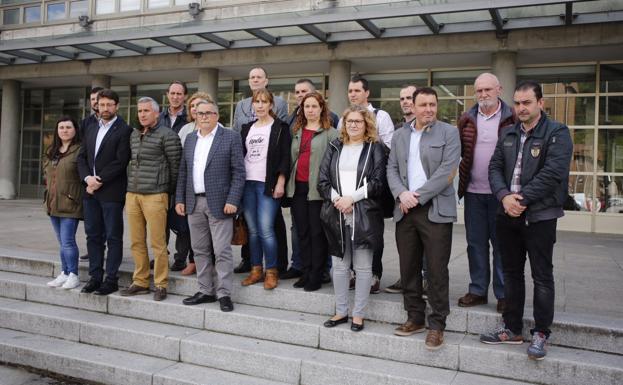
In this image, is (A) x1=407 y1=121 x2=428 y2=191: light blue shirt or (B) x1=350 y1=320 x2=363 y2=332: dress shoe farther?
(B) x1=350 y1=320 x2=363 y2=332: dress shoe

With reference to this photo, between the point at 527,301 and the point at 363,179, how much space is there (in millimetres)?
1919

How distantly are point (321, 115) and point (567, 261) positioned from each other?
14.8 feet

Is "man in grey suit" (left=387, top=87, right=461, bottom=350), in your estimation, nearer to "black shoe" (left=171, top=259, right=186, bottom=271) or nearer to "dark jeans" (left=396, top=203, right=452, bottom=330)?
"dark jeans" (left=396, top=203, right=452, bottom=330)

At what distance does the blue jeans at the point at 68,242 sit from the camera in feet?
18.6

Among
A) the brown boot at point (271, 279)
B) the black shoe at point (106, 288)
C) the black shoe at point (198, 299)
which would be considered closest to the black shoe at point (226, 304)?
the black shoe at point (198, 299)

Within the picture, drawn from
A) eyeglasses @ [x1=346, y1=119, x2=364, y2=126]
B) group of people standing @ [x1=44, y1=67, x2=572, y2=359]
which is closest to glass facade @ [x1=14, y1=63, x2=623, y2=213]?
group of people standing @ [x1=44, y1=67, x2=572, y2=359]

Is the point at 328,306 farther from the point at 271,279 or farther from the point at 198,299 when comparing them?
the point at 198,299

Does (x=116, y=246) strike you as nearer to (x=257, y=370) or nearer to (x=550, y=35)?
(x=257, y=370)

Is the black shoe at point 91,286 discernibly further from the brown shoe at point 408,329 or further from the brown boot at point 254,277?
the brown shoe at point 408,329

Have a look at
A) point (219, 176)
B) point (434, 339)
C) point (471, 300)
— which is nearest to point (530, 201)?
point (471, 300)

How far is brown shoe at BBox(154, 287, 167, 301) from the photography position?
535 centimetres

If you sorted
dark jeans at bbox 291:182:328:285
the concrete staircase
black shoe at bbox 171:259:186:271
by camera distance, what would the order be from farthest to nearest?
1. black shoe at bbox 171:259:186:271
2. dark jeans at bbox 291:182:328:285
3. the concrete staircase

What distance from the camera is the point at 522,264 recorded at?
4.09m

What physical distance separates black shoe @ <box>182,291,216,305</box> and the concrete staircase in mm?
68
